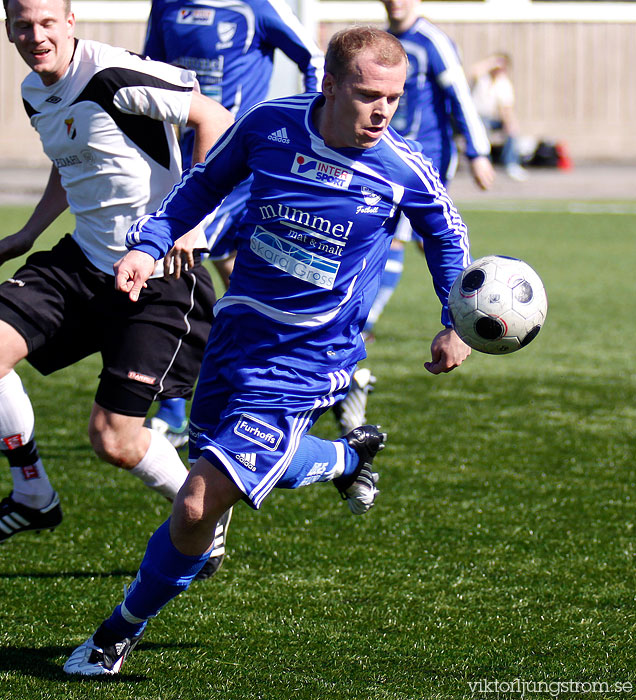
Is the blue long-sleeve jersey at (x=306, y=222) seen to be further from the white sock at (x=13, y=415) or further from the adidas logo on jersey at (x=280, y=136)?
the white sock at (x=13, y=415)

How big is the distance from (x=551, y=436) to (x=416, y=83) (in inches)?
99.5

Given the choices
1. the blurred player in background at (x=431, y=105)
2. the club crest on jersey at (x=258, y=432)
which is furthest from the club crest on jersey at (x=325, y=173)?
the blurred player in background at (x=431, y=105)

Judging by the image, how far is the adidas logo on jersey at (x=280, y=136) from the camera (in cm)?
346

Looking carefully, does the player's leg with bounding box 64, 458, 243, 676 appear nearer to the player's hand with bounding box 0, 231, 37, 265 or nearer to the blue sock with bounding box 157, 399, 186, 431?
the player's hand with bounding box 0, 231, 37, 265

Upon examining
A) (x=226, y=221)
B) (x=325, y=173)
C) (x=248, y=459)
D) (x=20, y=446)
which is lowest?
(x=226, y=221)

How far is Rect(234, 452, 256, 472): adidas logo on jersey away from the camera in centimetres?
327

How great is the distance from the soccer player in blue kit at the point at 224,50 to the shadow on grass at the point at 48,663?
2343mm

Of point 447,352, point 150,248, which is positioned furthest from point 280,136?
point 447,352

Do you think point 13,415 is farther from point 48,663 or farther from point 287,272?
point 287,272

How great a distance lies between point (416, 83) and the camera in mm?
7504

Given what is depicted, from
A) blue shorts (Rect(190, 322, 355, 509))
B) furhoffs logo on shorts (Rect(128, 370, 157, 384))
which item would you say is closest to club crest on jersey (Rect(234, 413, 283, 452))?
blue shorts (Rect(190, 322, 355, 509))

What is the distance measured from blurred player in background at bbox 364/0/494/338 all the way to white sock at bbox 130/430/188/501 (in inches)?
122

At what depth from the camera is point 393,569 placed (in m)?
4.31

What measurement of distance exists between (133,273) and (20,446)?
120cm
